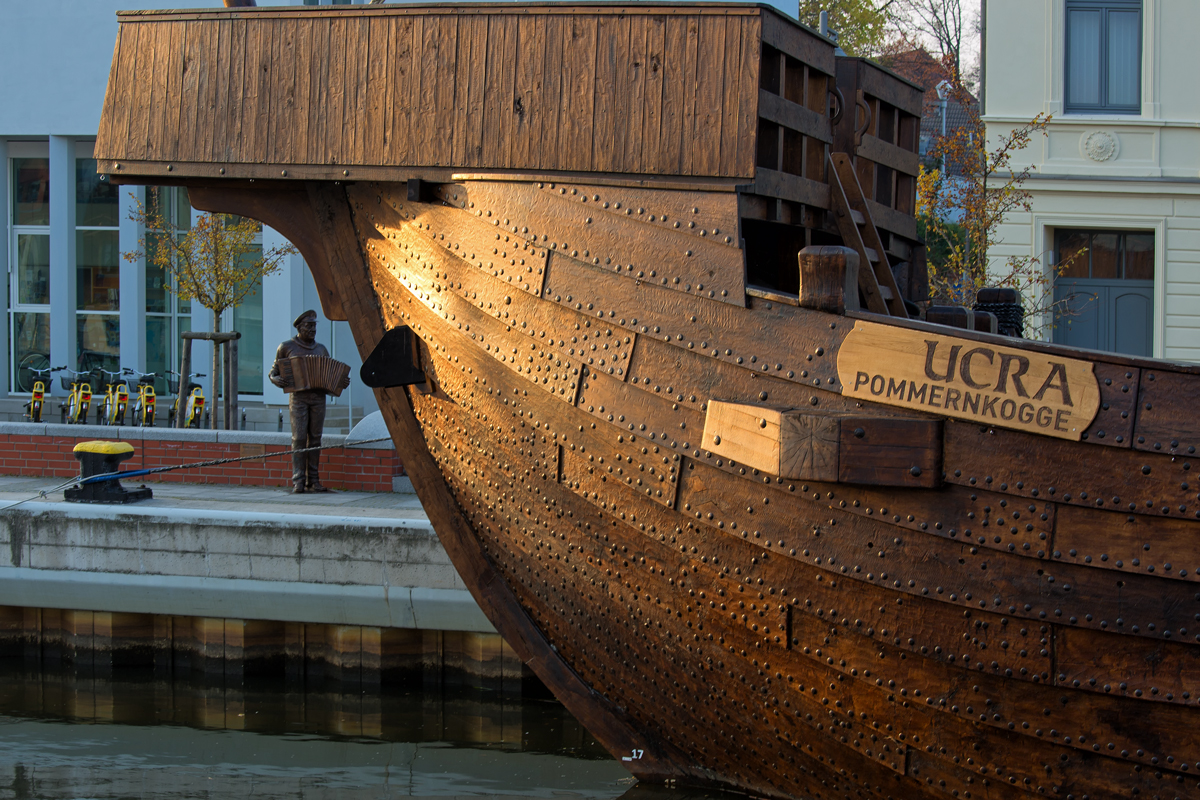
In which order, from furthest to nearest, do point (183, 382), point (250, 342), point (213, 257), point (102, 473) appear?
point (250, 342) → point (213, 257) → point (183, 382) → point (102, 473)

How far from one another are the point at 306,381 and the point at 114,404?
8.02 meters

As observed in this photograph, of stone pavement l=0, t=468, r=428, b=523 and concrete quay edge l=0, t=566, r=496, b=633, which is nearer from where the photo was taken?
concrete quay edge l=0, t=566, r=496, b=633

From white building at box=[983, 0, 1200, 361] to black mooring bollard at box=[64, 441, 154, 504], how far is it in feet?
37.1

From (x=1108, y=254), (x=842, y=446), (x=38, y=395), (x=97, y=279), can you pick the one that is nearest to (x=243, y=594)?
(x=842, y=446)

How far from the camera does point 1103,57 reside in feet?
51.4

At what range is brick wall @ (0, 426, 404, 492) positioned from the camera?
10703 mm

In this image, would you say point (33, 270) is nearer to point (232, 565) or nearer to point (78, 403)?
point (78, 403)

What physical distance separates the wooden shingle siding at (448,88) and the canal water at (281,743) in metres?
3.12

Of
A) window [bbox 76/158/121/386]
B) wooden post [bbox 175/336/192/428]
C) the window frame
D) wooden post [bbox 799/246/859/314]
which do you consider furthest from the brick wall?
the window frame

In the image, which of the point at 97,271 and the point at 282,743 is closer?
the point at 282,743

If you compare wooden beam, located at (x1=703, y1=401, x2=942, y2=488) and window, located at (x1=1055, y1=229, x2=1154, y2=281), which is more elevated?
window, located at (x1=1055, y1=229, x2=1154, y2=281)

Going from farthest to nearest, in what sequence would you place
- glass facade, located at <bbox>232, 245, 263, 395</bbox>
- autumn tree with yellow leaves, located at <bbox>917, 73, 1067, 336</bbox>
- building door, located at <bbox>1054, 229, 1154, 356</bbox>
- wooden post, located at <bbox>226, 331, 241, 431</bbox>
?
glass facade, located at <bbox>232, 245, 263, 395</bbox>
building door, located at <bbox>1054, 229, 1154, 356</bbox>
autumn tree with yellow leaves, located at <bbox>917, 73, 1067, 336</bbox>
wooden post, located at <bbox>226, 331, 241, 431</bbox>

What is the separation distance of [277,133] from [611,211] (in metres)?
1.56

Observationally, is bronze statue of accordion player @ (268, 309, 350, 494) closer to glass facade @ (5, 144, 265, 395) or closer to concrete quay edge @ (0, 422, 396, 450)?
concrete quay edge @ (0, 422, 396, 450)
